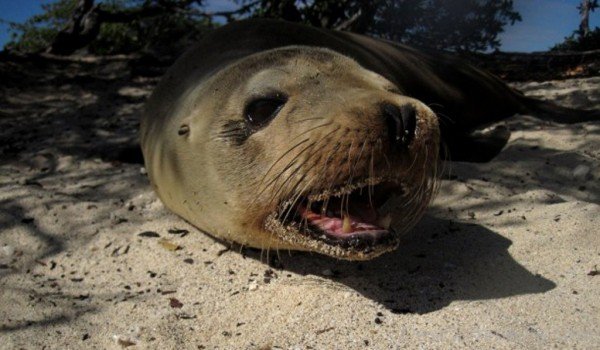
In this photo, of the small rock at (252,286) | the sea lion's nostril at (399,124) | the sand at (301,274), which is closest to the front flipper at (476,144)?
the sand at (301,274)

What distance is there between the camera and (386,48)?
5348mm

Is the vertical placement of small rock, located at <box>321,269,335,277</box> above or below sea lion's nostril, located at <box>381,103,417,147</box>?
below

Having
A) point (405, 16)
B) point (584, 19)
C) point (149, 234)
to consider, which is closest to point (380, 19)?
point (405, 16)

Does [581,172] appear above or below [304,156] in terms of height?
below

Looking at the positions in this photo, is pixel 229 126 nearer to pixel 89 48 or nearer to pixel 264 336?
pixel 264 336

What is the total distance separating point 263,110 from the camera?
2723 millimetres

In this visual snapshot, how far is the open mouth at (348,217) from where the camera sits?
7.81ft

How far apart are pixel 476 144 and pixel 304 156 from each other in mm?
2669

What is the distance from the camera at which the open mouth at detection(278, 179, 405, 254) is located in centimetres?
238

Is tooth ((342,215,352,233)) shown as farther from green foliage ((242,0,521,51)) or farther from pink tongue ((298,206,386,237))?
green foliage ((242,0,521,51))

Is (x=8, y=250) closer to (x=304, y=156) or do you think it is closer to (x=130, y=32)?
(x=304, y=156)

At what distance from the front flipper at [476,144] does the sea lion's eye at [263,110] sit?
6.38 feet

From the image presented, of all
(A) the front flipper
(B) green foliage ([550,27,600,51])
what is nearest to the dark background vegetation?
(B) green foliage ([550,27,600,51])

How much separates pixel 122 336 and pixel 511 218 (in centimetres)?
197
